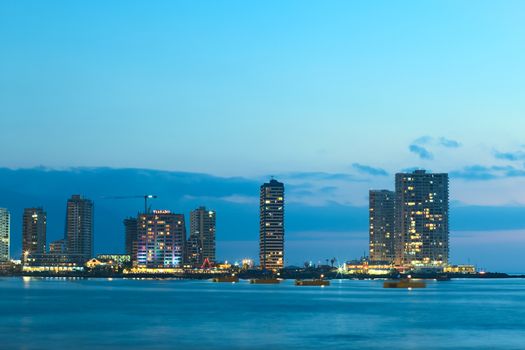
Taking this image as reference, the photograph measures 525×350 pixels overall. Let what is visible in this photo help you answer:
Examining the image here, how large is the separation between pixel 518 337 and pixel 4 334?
5303cm

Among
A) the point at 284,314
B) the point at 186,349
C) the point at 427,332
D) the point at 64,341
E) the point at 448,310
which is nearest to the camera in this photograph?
the point at 186,349

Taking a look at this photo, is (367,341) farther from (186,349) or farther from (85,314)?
(85,314)

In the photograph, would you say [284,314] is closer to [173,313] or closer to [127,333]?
[173,313]

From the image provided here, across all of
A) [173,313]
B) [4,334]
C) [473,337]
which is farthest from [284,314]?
[4,334]

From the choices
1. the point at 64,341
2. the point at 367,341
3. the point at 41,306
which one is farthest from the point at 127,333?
the point at 41,306

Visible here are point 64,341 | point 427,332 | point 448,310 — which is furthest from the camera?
point 448,310

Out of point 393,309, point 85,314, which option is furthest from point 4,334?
point 393,309

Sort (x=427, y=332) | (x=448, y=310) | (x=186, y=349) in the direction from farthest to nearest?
1. (x=448, y=310)
2. (x=427, y=332)
3. (x=186, y=349)

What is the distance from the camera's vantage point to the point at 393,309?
13988 cm

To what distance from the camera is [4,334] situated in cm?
9275

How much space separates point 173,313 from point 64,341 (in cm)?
4060

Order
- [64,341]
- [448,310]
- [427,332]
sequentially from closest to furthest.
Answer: [64,341] < [427,332] < [448,310]

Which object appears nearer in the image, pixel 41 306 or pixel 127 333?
pixel 127 333

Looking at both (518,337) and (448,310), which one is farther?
(448,310)
